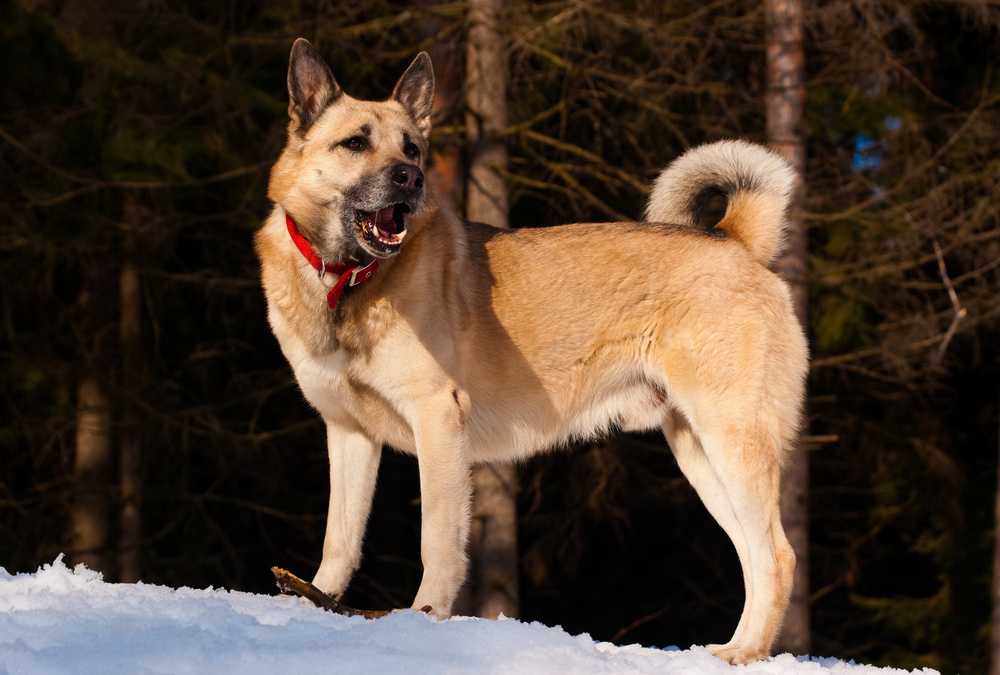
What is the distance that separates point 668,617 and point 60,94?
8.90 m

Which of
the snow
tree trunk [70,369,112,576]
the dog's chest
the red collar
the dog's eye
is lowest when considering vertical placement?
tree trunk [70,369,112,576]

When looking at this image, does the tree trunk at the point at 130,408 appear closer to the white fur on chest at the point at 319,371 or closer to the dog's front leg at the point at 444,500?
the white fur on chest at the point at 319,371

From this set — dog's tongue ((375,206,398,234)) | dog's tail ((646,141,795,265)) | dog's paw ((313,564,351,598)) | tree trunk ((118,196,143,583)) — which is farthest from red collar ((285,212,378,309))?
tree trunk ((118,196,143,583))

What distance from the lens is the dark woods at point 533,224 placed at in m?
10.2

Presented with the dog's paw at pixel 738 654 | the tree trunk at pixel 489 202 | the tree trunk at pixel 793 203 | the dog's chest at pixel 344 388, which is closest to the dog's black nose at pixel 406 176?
the dog's chest at pixel 344 388

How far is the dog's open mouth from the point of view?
461cm

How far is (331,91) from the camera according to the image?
199 inches

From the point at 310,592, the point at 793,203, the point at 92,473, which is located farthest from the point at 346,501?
the point at 92,473

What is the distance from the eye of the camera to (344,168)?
15.8ft

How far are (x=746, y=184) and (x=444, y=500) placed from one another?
2.05 metres

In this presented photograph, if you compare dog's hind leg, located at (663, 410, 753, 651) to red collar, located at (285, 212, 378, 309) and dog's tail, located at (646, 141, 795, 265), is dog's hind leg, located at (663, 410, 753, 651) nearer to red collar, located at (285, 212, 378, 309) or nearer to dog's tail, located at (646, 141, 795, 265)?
dog's tail, located at (646, 141, 795, 265)

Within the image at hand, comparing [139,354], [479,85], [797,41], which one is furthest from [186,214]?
[797,41]

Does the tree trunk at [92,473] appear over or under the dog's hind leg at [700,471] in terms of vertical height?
under

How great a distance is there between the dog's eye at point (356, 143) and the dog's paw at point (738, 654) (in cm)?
235
